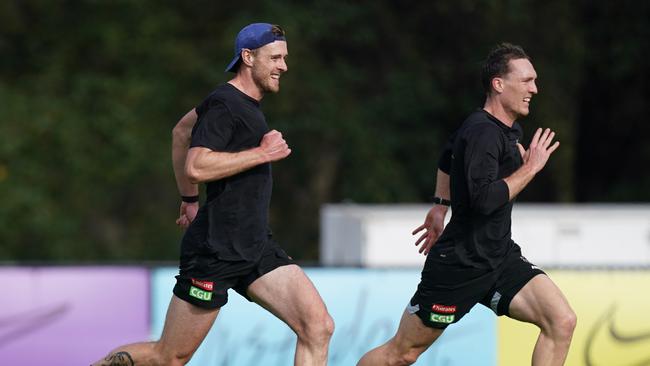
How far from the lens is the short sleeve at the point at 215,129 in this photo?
22.3 ft

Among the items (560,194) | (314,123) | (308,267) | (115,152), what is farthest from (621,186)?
(308,267)

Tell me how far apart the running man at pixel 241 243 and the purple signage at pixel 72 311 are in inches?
116

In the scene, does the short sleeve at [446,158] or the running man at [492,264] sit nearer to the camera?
the running man at [492,264]

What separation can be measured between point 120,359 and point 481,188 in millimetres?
2065

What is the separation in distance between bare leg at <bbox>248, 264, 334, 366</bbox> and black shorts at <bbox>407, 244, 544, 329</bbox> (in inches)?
22.2

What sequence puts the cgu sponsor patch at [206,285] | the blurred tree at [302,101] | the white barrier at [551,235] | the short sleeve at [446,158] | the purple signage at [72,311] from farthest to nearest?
the blurred tree at [302,101]
the white barrier at [551,235]
the purple signage at [72,311]
the short sleeve at [446,158]
the cgu sponsor patch at [206,285]

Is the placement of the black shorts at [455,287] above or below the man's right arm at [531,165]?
below

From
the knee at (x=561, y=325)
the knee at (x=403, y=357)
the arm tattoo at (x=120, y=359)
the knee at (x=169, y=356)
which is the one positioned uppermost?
the knee at (x=561, y=325)

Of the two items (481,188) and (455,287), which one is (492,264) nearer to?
(455,287)

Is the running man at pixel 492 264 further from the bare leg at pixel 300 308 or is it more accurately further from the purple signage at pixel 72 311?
the purple signage at pixel 72 311

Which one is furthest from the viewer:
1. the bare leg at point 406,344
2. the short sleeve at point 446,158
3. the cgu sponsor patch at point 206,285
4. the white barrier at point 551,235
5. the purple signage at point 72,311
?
the white barrier at point 551,235

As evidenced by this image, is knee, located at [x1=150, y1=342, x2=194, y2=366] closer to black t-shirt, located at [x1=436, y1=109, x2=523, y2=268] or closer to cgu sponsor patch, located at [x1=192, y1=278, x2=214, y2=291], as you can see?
cgu sponsor patch, located at [x1=192, y1=278, x2=214, y2=291]

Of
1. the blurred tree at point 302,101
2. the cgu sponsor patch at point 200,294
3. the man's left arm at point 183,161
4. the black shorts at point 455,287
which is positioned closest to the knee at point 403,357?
the black shorts at point 455,287

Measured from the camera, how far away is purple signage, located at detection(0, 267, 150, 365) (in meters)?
10.0
